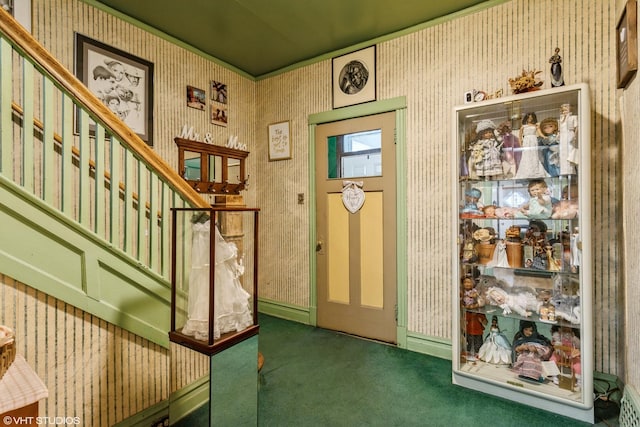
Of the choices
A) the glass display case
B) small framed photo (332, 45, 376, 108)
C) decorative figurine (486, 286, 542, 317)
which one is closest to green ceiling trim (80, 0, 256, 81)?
small framed photo (332, 45, 376, 108)

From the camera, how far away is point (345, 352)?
8.96ft

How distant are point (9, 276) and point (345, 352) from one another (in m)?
2.32

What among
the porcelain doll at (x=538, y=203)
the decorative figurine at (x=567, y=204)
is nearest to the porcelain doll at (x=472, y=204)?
the porcelain doll at (x=538, y=203)

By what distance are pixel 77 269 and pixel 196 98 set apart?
232 centimetres

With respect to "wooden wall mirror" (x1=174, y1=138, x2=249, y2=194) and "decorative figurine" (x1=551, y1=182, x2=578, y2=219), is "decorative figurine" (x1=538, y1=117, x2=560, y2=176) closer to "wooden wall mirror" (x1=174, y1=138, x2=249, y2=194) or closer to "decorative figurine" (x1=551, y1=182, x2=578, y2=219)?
"decorative figurine" (x1=551, y1=182, x2=578, y2=219)

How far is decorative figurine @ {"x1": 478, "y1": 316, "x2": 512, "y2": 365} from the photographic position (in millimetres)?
2235

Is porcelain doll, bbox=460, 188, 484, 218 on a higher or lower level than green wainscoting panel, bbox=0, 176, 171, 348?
higher

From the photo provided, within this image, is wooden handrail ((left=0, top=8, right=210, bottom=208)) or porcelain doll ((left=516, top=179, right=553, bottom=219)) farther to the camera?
porcelain doll ((left=516, top=179, right=553, bottom=219))

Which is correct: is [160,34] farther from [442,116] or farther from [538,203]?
[538,203]

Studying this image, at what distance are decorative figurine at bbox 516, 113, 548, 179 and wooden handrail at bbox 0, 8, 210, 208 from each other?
219 centimetres

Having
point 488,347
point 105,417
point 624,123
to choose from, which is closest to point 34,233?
point 105,417

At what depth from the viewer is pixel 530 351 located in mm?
2121

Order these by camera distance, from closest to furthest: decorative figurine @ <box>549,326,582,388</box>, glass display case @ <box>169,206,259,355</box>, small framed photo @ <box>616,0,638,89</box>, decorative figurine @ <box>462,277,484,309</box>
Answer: glass display case @ <box>169,206,259,355</box> → small framed photo @ <box>616,0,638,89</box> → decorative figurine @ <box>549,326,582,388</box> → decorative figurine @ <box>462,277,484,309</box>

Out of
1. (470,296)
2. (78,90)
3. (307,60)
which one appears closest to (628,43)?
(470,296)
